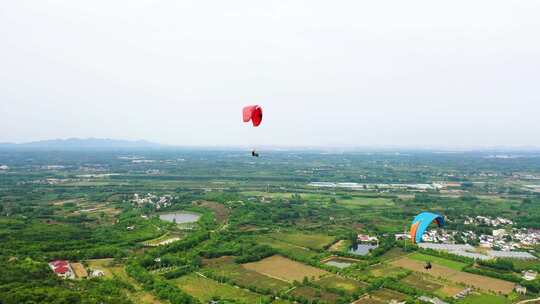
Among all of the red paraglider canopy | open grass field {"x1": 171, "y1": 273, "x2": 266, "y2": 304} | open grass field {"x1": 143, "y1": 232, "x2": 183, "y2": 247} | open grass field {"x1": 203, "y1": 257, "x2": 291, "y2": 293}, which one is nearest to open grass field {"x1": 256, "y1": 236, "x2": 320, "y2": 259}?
open grass field {"x1": 203, "y1": 257, "x2": 291, "y2": 293}

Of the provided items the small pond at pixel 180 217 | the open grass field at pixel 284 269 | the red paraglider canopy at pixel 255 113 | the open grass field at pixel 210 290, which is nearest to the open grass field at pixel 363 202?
the small pond at pixel 180 217

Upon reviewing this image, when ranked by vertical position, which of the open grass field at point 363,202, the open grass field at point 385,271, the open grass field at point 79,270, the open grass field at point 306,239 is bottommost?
the open grass field at point 306,239

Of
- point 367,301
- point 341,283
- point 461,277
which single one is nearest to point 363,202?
point 461,277

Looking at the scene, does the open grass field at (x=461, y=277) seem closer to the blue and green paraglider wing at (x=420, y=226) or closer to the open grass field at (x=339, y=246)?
the open grass field at (x=339, y=246)

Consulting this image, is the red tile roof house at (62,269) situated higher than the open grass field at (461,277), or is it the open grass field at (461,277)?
the red tile roof house at (62,269)

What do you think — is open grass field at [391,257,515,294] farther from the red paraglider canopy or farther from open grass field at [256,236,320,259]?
the red paraglider canopy

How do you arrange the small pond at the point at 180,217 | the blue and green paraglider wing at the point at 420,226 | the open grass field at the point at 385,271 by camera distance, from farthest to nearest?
1. the small pond at the point at 180,217
2. the open grass field at the point at 385,271
3. the blue and green paraglider wing at the point at 420,226

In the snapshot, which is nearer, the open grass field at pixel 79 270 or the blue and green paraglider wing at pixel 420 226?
the blue and green paraglider wing at pixel 420 226

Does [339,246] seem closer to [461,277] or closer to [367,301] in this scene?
[461,277]
